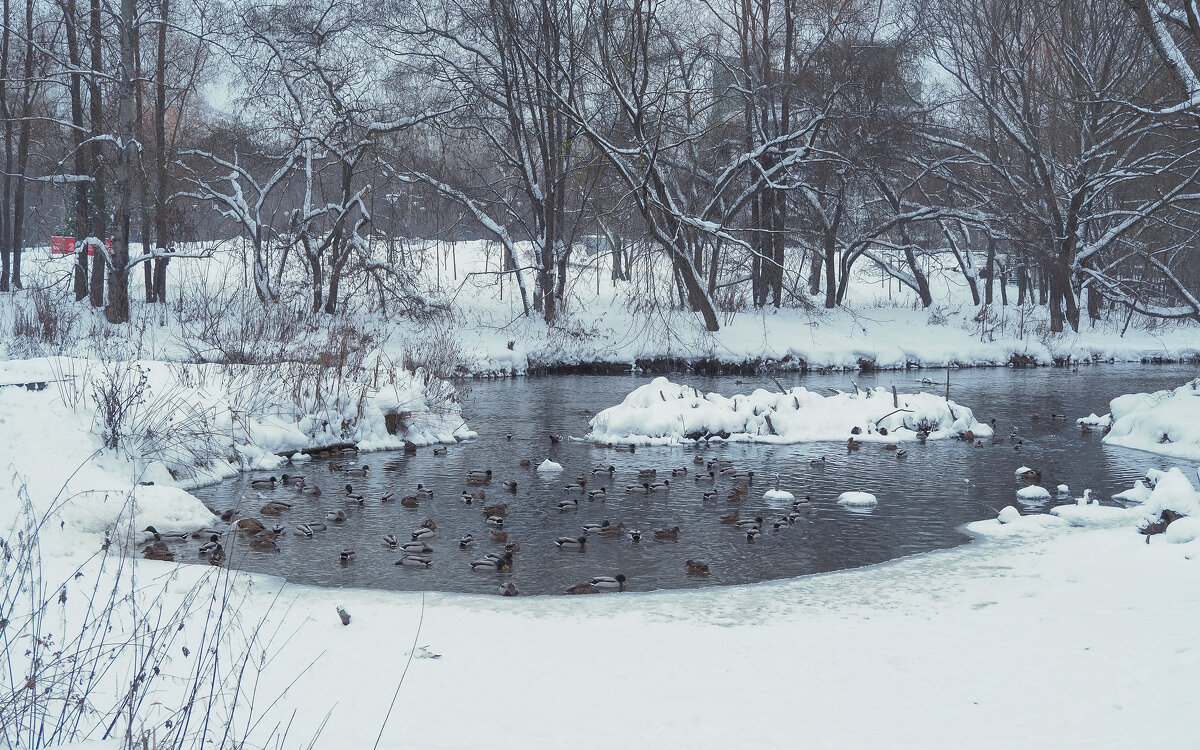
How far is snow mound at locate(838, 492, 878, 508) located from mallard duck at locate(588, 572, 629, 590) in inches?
157

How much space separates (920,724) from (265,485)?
9.09 meters

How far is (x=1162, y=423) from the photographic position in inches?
576

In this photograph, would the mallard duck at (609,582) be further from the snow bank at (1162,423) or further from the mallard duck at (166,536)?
the snow bank at (1162,423)

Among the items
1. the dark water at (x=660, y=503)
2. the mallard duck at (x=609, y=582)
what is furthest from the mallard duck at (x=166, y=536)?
the mallard duck at (x=609, y=582)

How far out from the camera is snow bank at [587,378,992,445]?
15797 millimetres

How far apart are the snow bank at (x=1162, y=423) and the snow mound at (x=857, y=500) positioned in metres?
5.74

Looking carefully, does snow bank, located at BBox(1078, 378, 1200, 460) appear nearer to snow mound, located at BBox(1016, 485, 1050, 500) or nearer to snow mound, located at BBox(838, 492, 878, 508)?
snow mound, located at BBox(1016, 485, 1050, 500)

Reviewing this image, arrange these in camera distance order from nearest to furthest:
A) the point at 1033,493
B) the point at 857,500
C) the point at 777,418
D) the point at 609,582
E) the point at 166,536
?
the point at 609,582, the point at 166,536, the point at 857,500, the point at 1033,493, the point at 777,418

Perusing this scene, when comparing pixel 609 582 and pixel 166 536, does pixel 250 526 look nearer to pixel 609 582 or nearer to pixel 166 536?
pixel 166 536

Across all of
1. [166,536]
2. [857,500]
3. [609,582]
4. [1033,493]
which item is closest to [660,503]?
[857,500]

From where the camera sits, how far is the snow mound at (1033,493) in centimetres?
1102

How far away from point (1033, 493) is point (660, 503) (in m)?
4.29

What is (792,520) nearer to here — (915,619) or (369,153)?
(915,619)

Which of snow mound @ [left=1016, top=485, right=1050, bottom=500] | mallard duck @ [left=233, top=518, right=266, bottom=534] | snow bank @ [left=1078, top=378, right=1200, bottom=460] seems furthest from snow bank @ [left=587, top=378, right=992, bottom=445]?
mallard duck @ [left=233, top=518, right=266, bottom=534]
